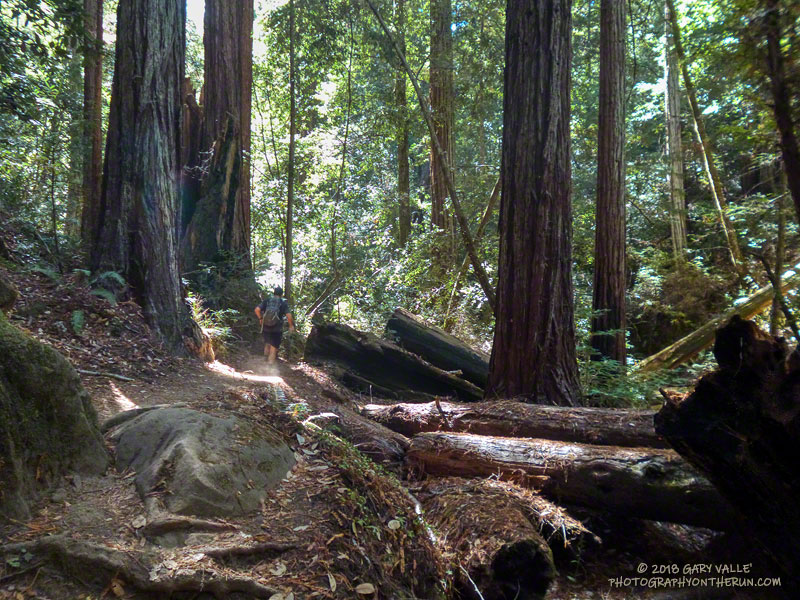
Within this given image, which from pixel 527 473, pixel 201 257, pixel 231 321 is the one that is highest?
pixel 201 257

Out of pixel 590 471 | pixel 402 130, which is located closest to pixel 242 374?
pixel 590 471

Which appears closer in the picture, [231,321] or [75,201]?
[231,321]

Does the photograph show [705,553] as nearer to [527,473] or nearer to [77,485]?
[527,473]

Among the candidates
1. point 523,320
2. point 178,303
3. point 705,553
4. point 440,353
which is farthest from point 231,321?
point 705,553

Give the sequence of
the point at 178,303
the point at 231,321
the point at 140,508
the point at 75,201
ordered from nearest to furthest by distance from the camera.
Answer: the point at 140,508
the point at 178,303
the point at 231,321
the point at 75,201

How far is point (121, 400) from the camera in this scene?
5.57 m

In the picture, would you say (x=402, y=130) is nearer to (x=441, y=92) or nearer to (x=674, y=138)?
(x=441, y=92)

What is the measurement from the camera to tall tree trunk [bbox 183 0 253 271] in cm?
1280

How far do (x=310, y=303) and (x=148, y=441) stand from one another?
13703mm

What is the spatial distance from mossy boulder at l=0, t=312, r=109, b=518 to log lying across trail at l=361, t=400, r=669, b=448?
3766 mm

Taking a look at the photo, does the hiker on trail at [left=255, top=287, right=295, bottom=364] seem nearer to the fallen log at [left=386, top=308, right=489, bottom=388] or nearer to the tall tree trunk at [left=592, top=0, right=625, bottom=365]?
the fallen log at [left=386, top=308, right=489, bottom=388]

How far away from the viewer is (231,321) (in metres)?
11.7

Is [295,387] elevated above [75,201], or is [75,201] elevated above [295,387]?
[75,201]

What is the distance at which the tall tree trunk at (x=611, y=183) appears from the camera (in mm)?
10438
